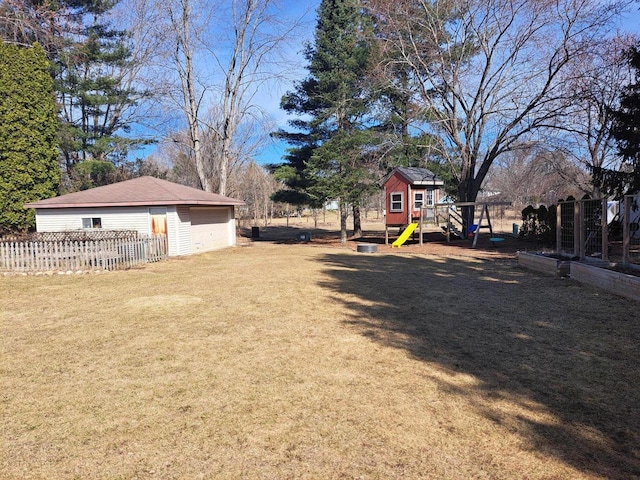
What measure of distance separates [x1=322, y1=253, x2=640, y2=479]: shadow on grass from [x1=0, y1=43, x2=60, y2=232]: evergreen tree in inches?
678

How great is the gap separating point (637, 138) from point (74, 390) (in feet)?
47.9

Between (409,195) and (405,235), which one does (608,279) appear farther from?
(409,195)

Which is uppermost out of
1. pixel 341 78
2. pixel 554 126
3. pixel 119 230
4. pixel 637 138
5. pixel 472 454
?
pixel 341 78

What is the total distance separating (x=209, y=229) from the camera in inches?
813

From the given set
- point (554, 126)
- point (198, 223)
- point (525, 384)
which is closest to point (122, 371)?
point (525, 384)

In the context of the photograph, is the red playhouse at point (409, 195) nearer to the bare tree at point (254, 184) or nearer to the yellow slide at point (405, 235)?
the yellow slide at point (405, 235)

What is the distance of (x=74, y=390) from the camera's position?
4227 mm

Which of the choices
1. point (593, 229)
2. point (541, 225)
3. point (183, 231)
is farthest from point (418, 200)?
point (183, 231)

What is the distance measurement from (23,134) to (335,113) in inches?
640

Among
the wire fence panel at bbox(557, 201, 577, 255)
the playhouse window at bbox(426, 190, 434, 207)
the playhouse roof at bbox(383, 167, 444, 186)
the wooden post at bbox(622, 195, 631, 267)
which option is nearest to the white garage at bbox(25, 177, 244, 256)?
the playhouse roof at bbox(383, 167, 444, 186)

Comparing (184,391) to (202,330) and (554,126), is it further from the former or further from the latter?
(554,126)

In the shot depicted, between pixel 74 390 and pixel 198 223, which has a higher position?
pixel 198 223

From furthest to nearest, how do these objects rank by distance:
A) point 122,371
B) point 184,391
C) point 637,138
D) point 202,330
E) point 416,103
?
point 416,103 < point 637,138 < point 202,330 < point 122,371 < point 184,391

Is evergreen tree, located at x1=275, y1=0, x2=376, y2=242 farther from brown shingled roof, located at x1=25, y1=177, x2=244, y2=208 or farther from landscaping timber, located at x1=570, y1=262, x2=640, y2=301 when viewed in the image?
landscaping timber, located at x1=570, y1=262, x2=640, y2=301
